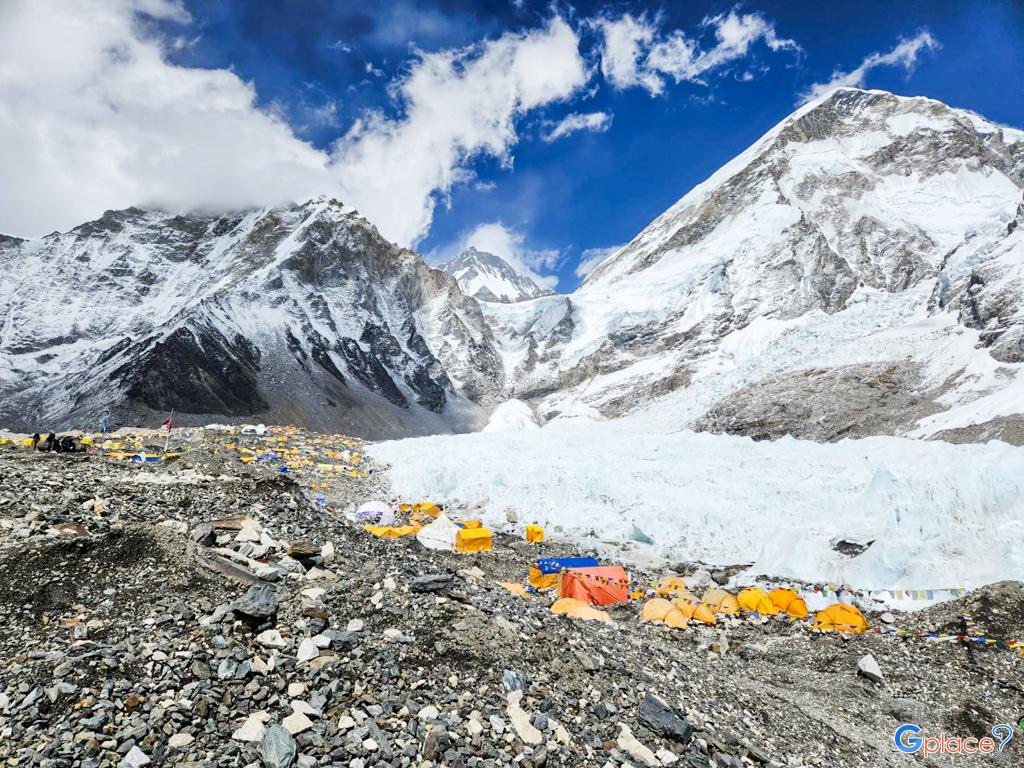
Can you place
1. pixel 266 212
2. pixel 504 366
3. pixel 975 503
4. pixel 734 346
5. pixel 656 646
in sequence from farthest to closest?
pixel 504 366 < pixel 266 212 < pixel 734 346 < pixel 975 503 < pixel 656 646

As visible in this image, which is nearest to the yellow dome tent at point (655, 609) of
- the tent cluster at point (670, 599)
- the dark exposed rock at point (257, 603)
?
the tent cluster at point (670, 599)

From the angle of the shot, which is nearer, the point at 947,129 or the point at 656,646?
the point at 656,646

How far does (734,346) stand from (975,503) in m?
104

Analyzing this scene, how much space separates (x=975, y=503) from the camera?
15922 mm

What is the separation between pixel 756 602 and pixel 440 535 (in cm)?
1004

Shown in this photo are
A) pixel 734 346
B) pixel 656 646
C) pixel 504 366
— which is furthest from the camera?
pixel 504 366

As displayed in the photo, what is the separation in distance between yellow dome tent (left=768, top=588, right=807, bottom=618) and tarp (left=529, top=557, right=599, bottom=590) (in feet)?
16.7

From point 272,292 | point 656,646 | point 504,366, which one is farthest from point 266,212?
point 656,646

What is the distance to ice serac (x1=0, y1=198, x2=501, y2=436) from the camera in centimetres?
8319

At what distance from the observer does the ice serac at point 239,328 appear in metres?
83.2

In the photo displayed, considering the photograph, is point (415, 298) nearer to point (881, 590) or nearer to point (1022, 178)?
point (881, 590)

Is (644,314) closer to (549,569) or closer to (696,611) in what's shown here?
(549,569)

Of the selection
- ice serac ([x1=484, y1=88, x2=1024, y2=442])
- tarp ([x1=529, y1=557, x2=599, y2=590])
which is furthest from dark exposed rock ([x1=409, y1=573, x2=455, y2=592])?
ice serac ([x1=484, y1=88, x2=1024, y2=442])

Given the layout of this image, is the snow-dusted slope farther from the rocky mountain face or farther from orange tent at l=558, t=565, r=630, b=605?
the rocky mountain face
